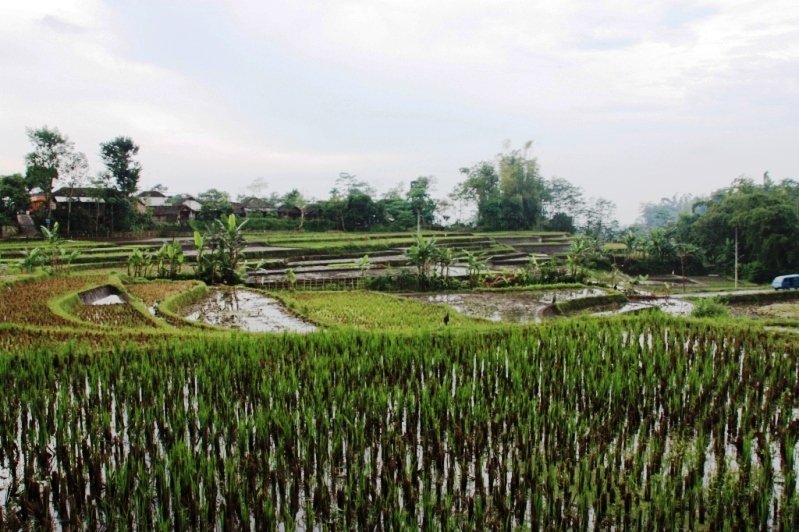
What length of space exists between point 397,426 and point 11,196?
31.2 meters

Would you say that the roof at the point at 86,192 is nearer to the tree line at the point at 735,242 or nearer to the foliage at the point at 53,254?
the foliage at the point at 53,254

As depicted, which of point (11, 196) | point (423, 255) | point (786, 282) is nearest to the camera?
point (423, 255)

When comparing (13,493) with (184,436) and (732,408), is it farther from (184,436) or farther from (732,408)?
(732,408)

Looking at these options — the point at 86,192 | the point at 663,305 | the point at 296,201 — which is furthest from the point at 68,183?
the point at 663,305

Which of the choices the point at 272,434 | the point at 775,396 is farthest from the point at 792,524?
the point at 272,434

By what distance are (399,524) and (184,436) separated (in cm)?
221

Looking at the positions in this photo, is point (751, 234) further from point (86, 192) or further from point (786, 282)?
point (86, 192)

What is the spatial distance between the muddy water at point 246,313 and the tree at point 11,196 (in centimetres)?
1987

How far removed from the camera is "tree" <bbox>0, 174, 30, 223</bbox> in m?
29.7

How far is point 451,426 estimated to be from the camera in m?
5.14

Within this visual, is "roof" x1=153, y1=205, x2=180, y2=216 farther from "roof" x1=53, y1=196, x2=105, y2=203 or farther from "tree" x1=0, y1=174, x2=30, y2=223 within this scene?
"tree" x1=0, y1=174, x2=30, y2=223

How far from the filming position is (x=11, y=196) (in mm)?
29844

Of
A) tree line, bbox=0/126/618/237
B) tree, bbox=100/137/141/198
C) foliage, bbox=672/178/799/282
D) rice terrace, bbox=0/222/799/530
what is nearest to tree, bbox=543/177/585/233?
tree line, bbox=0/126/618/237

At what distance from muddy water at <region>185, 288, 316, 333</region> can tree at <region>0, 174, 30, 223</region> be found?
1987 cm
